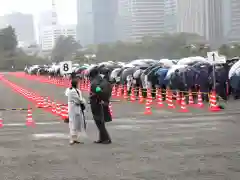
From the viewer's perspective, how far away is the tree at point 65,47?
17450 cm

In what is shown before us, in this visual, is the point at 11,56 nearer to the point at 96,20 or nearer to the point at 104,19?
the point at 96,20

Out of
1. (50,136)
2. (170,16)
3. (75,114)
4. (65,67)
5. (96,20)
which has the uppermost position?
(96,20)

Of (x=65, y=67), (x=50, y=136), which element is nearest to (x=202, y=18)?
(x=65, y=67)

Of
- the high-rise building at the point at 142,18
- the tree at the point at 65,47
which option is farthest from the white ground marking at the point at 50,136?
the tree at the point at 65,47

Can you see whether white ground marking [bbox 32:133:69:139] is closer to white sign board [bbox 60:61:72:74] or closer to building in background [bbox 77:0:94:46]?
white sign board [bbox 60:61:72:74]

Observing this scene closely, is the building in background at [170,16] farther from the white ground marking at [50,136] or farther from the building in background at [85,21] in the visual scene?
the white ground marking at [50,136]

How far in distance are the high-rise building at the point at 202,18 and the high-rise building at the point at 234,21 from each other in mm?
1619

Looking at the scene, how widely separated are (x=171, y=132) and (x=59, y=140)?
318cm

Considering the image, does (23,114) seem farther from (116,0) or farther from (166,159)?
(116,0)

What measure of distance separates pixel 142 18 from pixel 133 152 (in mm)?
82761

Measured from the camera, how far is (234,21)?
56938 mm

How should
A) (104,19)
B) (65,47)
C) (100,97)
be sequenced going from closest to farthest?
1. (100,97)
2. (104,19)
3. (65,47)

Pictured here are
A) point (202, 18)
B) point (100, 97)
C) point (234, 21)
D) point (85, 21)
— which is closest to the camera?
point (100, 97)

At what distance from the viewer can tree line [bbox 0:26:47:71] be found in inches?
6476
